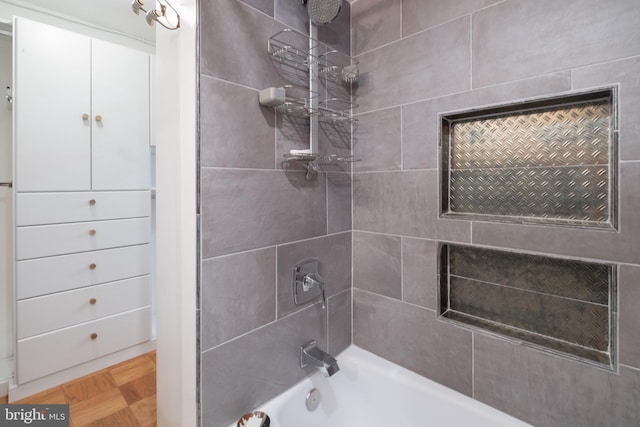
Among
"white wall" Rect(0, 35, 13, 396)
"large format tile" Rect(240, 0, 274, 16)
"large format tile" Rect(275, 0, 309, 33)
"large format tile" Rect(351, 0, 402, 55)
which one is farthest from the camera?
"white wall" Rect(0, 35, 13, 396)

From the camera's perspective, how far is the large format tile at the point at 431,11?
1.19 meters

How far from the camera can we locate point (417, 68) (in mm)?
1337

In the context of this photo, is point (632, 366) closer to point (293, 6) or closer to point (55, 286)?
point (293, 6)

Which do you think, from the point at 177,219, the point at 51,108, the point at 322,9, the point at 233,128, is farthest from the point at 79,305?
the point at 322,9

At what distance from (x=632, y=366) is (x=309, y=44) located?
1.70 m

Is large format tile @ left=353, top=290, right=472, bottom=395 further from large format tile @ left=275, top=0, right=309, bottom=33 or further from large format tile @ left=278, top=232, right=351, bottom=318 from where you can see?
large format tile @ left=275, top=0, right=309, bottom=33

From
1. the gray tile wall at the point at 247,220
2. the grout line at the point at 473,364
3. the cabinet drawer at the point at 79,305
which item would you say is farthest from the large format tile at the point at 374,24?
the cabinet drawer at the point at 79,305

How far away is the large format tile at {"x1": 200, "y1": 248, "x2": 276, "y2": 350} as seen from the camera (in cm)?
102

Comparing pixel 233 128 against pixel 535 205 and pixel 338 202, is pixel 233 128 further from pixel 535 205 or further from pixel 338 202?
pixel 535 205

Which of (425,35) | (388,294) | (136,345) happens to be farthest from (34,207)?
(425,35)

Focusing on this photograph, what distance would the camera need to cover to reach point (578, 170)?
3.42 ft

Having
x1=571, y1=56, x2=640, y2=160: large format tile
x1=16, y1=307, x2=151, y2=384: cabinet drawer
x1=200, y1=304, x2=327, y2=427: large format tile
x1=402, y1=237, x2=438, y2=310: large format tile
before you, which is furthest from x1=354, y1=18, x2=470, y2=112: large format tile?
x1=16, y1=307, x2=151, y2=384: cabinet drawer

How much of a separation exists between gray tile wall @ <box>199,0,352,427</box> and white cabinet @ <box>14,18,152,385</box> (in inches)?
61.5

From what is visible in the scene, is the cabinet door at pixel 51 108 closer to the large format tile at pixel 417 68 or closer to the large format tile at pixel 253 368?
the large format tile at pixel 253 368
